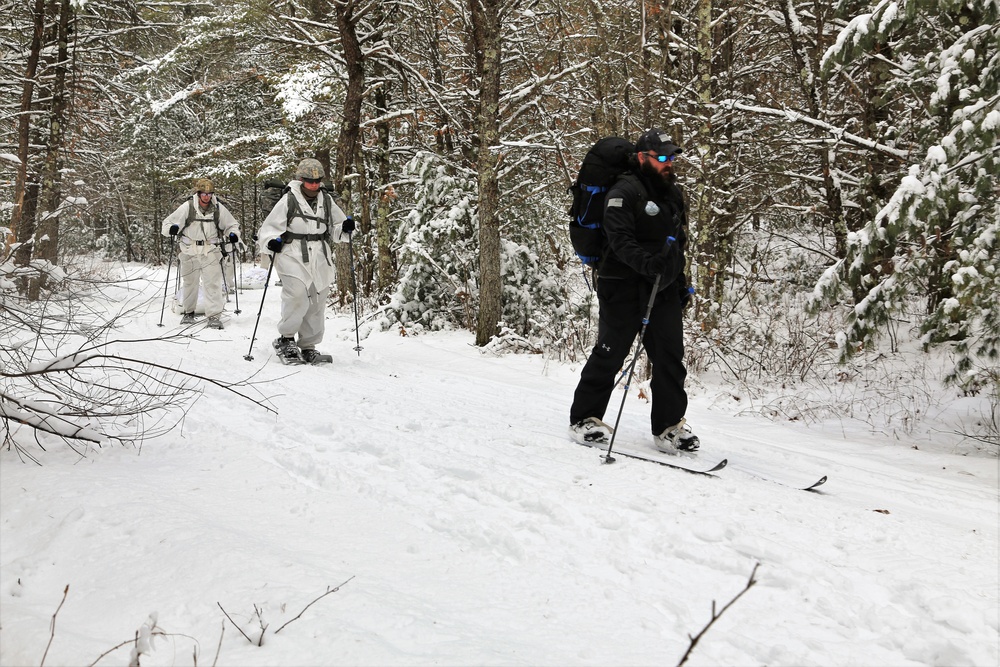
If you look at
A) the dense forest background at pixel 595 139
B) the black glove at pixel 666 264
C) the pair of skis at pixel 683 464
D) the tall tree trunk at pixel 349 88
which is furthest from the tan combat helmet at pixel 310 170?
the pair of skis at pixel 683 464

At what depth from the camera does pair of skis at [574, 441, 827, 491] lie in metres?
4.11

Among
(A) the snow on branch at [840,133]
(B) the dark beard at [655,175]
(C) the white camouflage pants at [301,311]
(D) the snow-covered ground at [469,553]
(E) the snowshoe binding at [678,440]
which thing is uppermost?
(A) the snow on branch at [840,133]

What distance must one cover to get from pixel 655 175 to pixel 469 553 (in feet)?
9.99

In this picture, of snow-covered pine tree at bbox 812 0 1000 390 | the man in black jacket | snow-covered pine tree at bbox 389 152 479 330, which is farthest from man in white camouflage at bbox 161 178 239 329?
snow-covered pine tree at bbox 812 0 1000 390

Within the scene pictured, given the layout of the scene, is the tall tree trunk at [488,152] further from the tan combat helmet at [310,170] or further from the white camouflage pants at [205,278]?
the white camouflage pants at [205,278]

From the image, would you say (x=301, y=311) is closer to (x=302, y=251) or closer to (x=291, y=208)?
(x=302, y=251)

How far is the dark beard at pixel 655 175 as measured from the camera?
4637 mm

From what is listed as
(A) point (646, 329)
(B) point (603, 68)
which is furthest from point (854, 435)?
(B) point (603, 68)

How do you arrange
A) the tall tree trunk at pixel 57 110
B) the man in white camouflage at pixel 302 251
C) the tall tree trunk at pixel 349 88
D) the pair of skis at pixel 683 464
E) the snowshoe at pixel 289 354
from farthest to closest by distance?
1. the tall tree trunk at pixel 57 110
2. the tall tree trunk at pixel 349 88
3. the man in white camouflage at pixel 302 251
4. the snowshoe at pixel 289 354
5. the pair of skis at pixel 683 464

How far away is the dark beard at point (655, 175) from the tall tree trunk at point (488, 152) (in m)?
4.80

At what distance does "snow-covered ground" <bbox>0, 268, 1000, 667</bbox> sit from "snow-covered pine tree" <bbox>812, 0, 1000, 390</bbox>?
116cm

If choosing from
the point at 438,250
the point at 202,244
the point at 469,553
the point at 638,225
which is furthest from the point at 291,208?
the point at 469,553

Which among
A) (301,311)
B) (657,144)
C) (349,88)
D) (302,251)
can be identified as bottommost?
(301,311)

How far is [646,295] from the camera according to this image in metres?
4.69
